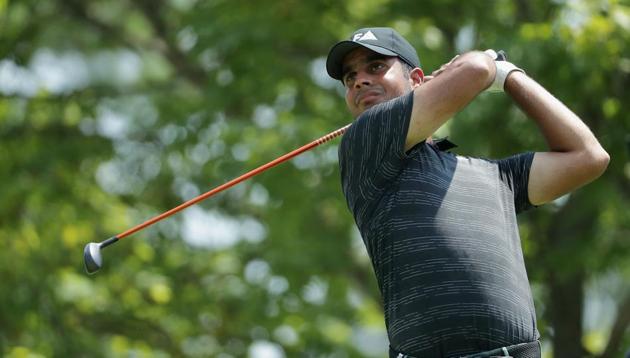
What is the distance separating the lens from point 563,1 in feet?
28.6

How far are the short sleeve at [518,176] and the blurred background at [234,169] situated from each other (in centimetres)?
435

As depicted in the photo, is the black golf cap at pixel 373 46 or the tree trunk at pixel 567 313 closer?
the black golf cap at pixel 373 46

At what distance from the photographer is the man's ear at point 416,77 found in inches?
158

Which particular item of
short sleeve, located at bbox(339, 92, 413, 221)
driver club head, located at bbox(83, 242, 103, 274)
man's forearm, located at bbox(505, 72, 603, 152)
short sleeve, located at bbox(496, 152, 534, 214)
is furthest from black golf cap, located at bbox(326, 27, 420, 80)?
driver club head, located at bbox(83, 242, 103, 274)

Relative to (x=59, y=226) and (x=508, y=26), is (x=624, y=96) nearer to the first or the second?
(x=508, y=26)

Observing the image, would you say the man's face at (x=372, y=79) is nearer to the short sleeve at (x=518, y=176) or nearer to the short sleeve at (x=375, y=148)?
the short sleeve at (x=375, y=148)

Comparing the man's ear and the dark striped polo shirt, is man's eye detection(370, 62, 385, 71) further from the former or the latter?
the dark striped polo shirt

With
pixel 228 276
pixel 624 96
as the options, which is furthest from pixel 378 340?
pixel 624 96

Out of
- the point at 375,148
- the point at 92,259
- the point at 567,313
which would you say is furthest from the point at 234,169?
the point at 375,148

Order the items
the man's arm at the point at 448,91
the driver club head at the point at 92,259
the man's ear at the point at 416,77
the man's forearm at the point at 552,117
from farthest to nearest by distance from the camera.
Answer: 1. the driver club head at the point at 92,259
2. the man's ear at the point at 416,77
3. the man's forearm at the point at 552,117
4. the man's arm at the point at 448,91

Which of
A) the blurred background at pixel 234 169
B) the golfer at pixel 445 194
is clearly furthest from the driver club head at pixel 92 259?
the blurred background at pixel 234 169

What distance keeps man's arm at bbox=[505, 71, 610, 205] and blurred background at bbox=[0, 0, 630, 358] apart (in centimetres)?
435

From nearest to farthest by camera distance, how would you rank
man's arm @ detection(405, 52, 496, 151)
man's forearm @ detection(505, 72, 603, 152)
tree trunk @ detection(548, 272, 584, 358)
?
man's arm @ detection(405, 52, 496, 151)
man's forearm @ detection(505, 72, 603, 152)
tree trunk @ detection(548, 272, 584, 358)

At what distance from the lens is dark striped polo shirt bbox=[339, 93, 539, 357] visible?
3371 millimetres
